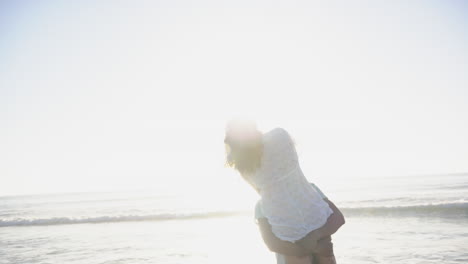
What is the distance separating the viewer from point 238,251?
7.99 m

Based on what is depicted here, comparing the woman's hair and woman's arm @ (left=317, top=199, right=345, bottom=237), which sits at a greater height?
the woman's hair

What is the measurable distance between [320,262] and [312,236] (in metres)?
0.16

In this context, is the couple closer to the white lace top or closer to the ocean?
the white lace top

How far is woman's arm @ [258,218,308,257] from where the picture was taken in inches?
80.4

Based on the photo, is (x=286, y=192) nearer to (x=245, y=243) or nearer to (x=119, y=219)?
(x=245, y=243)

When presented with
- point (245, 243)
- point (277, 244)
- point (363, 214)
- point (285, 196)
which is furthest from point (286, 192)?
point (363, 214)

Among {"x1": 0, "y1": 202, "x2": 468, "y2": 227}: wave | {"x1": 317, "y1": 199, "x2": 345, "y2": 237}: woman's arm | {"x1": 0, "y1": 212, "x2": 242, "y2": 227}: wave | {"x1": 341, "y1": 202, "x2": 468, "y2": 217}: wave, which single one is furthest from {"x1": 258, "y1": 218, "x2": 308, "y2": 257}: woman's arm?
{"x1": 0, "y1": 212, "x2": 242, "y2": 227}: wave

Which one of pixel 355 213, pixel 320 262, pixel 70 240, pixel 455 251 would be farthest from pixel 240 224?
pixel 320 262

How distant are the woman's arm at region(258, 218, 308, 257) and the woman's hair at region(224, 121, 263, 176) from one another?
372 millimetres

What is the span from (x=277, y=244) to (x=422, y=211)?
43.3 feet

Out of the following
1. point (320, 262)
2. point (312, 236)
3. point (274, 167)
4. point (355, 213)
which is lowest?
point (355, 213)

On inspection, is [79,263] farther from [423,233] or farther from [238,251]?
[423,233]

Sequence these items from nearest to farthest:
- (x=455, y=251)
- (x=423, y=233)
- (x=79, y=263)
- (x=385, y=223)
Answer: (x=455, y=251)
(x=79, y=263)
(x=423, y=233)
(x=385, y=223)

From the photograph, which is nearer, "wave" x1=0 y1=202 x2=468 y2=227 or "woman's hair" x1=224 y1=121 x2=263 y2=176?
"woman's hair" x1=224 y1=121 x2=263 y2=176
